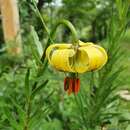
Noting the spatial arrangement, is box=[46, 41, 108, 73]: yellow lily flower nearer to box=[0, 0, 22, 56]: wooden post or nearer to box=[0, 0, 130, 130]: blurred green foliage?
box=[0, 0, 130, 130]: blurred green foliage

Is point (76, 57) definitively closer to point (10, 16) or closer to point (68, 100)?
point (68, 100)

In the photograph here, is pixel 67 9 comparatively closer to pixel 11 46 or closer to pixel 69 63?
pixel 11 46

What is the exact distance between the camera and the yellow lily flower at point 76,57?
1272 millimetres

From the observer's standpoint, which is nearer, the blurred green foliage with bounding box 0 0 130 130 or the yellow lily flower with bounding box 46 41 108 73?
the yellow lily flower with bounding box 46 41 108 73

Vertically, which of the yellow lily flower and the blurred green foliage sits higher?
the yellow lily flower

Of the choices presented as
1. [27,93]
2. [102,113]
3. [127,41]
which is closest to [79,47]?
[27,93]

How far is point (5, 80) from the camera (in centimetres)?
262

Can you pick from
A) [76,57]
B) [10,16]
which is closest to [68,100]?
[10,16]

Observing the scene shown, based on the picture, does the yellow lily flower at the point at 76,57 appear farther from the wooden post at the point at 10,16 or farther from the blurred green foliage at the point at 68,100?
the wooden post at the point at 10,16

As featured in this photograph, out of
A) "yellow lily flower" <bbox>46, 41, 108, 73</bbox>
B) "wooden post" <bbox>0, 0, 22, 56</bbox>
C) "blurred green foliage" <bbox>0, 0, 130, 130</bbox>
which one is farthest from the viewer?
"wooden post" <bbox>0, 0, 22, 56</bbox>

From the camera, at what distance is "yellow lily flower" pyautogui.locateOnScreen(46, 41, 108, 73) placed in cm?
127

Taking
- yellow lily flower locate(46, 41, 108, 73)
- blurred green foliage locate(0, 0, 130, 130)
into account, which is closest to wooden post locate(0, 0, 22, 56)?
blurred green foliage locate(0, 0, 130, 130)

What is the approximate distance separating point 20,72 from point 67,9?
16.9ft

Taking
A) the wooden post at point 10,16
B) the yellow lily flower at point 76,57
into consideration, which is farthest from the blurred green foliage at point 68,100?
the wooden post at point 10,16
